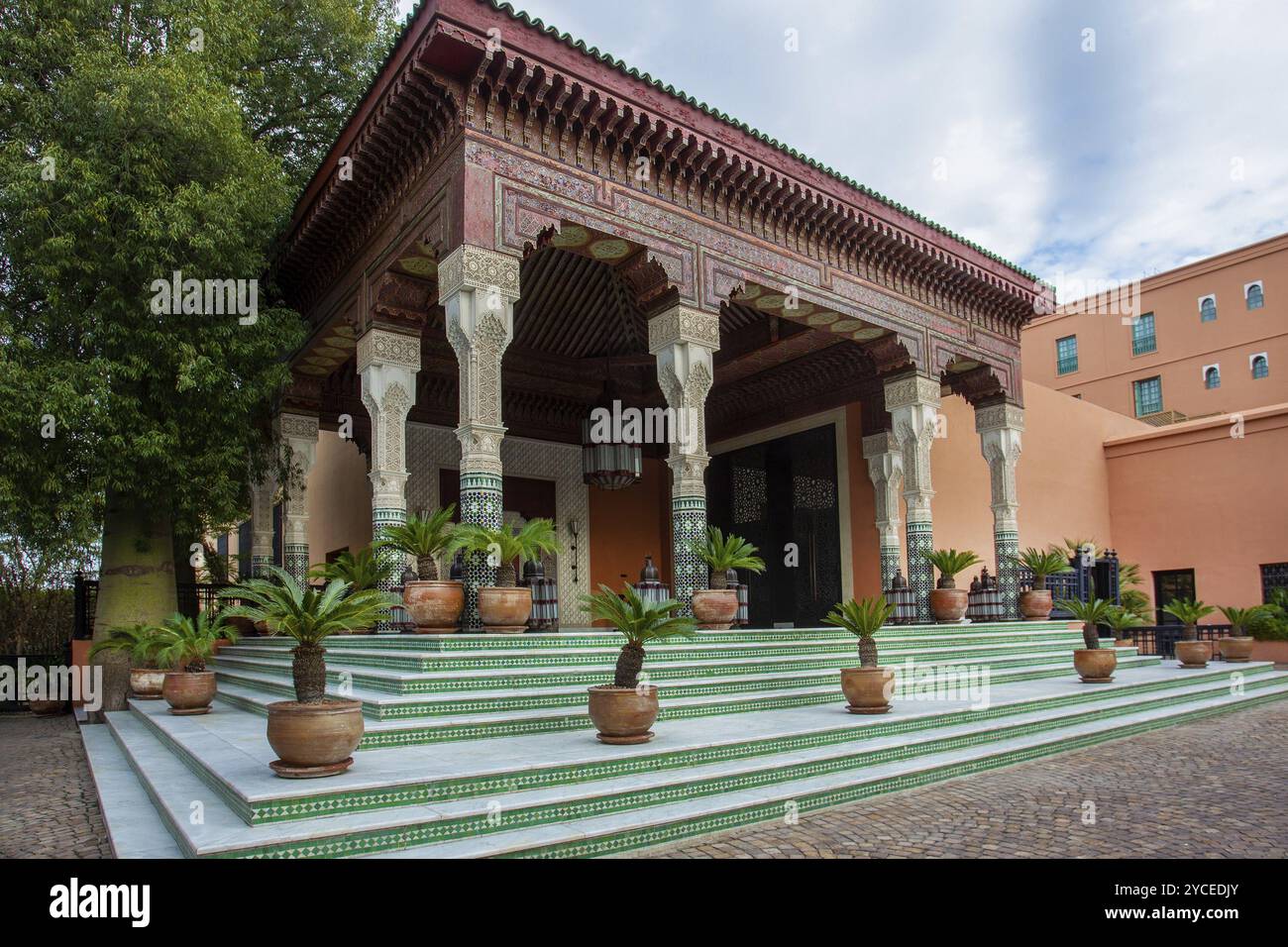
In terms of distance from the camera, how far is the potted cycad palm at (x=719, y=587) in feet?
28.4

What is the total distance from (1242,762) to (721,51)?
327 inches

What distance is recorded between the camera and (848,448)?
1473 centimetres

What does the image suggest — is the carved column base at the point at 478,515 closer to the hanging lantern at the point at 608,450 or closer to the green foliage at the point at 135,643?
the green foliage at the point at 135,643

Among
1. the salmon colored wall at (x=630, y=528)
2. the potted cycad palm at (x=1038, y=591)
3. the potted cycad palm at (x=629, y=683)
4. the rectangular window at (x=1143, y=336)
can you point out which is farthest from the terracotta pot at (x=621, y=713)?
the rectangular window at (x=1143, y=336)

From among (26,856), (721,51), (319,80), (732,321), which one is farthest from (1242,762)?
(319,80)

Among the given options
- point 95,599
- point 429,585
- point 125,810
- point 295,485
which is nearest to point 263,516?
point 295,485

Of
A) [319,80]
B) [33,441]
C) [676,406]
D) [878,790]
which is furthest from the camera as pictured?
[319,80]

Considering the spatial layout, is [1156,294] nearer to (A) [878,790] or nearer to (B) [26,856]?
(A) [878,790]

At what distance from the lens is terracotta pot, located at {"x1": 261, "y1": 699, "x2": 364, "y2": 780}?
427cm

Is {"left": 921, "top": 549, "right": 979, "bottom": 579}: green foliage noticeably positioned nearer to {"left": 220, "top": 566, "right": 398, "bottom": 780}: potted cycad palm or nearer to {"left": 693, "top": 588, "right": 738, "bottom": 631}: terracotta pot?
{"left": 693, "top": 588, "right": 738, "bottom": 631}: terracotta pot

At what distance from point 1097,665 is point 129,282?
35.4ft

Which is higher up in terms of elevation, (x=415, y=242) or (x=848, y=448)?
(x=415, y=242)
